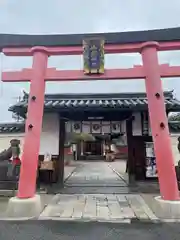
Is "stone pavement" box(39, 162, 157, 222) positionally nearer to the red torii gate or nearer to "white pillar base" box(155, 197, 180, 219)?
"white pillar base" box(155, 197, 180, 219)

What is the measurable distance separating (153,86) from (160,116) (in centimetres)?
88

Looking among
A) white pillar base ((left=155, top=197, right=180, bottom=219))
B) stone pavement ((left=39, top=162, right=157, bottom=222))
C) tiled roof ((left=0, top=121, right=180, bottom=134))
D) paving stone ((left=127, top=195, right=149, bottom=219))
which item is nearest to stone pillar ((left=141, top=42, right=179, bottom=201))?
white pillar base ((left=155, top=197, right=180, bottom=219))

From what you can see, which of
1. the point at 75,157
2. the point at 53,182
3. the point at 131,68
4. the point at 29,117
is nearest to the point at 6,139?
the point at 53,182

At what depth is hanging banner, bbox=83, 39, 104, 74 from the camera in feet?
23.5

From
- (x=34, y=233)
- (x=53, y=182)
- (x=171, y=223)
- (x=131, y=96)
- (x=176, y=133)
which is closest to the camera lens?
(x=34, y=233)

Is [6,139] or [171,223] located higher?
[6,139]

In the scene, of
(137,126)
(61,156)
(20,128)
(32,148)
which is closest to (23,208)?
(32,148)

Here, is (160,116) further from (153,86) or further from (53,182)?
(53,182)

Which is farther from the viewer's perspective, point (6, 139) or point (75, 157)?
point (75, 157)

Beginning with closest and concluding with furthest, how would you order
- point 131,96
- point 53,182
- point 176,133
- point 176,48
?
point 176,48, point 53,182, point 176,133, point 131,96

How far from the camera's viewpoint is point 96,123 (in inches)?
482

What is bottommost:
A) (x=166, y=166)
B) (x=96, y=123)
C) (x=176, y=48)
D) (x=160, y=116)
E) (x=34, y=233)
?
(x=34, y=233)

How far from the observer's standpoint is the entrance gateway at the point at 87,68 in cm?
672

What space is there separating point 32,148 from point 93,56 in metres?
3.18
